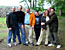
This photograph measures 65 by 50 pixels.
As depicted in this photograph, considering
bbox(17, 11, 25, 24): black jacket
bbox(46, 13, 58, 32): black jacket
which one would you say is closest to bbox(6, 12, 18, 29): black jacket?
bbox(17, 11, 25, 24): black jacket

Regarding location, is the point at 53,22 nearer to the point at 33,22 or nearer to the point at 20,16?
the point at 33,22

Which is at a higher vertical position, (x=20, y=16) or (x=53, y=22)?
(x=20, y=16)

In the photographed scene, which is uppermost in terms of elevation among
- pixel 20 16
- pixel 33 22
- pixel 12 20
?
pixel 20 16

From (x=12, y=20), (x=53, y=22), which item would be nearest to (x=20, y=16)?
(x=12, y=20)

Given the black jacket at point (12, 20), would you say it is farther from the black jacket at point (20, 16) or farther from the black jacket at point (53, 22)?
the black jacket at point (53, 22)

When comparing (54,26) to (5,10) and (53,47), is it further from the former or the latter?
(5,10)

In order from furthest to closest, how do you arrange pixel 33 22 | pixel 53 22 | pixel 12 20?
pixel 33 22, pixel 12 20, pixel 53 22

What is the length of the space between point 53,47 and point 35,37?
1.29 meters

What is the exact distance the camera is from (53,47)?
7043mm

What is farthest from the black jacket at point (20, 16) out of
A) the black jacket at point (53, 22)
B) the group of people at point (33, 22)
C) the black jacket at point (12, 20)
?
the black jacket at point (53, 22)

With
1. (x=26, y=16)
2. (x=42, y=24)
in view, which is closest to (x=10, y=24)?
(x=26, y=16)

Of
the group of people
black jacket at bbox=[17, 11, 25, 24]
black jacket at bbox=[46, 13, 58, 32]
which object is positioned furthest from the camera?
black jacket at bbox=[17, 11, 25, 24]

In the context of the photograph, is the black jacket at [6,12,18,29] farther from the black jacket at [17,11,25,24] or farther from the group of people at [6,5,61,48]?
the black jacket at [17,11,25,24]

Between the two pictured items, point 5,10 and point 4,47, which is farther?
point 5,10
